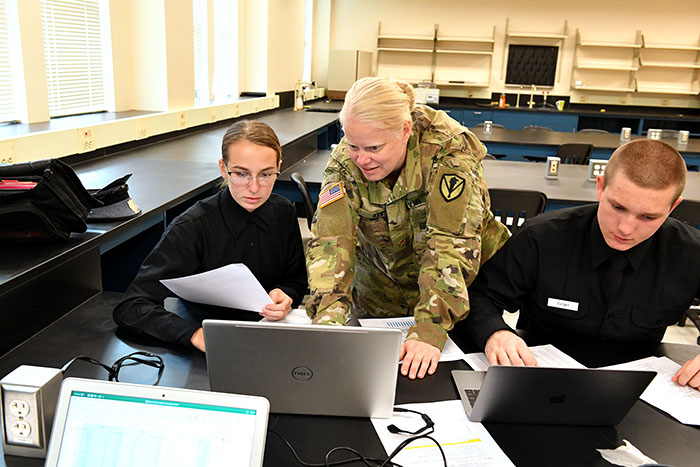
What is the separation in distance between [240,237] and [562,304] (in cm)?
93

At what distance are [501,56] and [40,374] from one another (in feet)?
29.9

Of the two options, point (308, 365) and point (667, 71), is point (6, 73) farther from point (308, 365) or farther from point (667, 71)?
point (667, 71)

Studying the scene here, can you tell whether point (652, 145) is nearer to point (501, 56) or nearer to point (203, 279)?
point (203, 279)

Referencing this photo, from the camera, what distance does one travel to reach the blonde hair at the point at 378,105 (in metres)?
1.36

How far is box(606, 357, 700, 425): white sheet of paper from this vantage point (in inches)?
44.9

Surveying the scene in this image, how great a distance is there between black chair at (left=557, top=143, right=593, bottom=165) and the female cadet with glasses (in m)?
3.65

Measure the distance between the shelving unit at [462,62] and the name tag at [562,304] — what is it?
7878 millimetres

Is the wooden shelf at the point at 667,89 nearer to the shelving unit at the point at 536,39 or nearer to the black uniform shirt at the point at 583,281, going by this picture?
the shelving unit at the point at 536,39

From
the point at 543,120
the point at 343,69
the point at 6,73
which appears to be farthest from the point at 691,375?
the point at 543,120

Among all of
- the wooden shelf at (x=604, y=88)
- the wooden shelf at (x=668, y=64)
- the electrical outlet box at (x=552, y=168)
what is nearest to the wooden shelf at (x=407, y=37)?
the wooden shelf at (x=604, y=88)

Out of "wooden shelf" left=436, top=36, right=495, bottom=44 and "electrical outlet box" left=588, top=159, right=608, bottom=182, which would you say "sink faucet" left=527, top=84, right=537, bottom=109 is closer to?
"wooden shelf" left=436, top=36, right=495, bottom=44

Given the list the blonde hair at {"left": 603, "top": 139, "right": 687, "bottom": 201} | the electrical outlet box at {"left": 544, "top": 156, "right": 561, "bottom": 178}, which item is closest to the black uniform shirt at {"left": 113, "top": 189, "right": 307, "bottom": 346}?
the blonde hair at {"left": 603, "top": 139, "right": 687, "bottom": 201}

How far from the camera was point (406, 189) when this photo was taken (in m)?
1.56

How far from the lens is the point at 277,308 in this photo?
1.44 m
